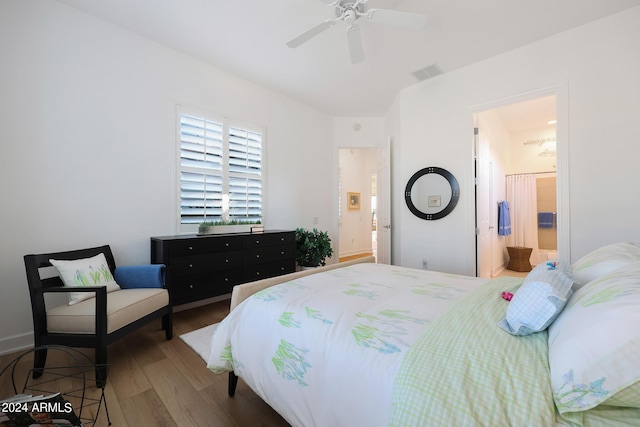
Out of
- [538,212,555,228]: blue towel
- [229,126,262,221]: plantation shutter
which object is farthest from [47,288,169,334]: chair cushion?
[538,212,555,228]: blue towel

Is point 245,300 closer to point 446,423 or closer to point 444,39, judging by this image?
point 446,423

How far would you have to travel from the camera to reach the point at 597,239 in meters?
2.59

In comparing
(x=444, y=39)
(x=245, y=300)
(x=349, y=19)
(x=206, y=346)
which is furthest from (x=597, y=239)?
(x=206, y=346)

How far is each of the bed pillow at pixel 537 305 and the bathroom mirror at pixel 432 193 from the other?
267 centimetres

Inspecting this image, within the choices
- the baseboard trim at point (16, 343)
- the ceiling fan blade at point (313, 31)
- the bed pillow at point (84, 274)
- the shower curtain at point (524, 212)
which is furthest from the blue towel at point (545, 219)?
the baseboard trim at point (16, 343)

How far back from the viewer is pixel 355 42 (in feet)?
7.31

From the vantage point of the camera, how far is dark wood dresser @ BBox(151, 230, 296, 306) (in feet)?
8.71

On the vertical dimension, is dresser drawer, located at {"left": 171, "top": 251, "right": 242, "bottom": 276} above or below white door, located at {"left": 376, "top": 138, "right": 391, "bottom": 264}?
below

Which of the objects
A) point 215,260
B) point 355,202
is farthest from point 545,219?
point 215,260

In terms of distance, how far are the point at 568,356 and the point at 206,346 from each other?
2.33 meters

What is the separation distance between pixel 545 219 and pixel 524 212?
1.37ft

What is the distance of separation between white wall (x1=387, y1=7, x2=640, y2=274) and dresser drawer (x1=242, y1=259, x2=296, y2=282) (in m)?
2.06

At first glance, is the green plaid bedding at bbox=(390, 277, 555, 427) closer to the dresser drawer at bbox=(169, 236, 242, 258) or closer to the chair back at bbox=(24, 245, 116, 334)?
the chair back at bbox=(24, 245, 116, 334)

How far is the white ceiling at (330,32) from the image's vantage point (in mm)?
2383
